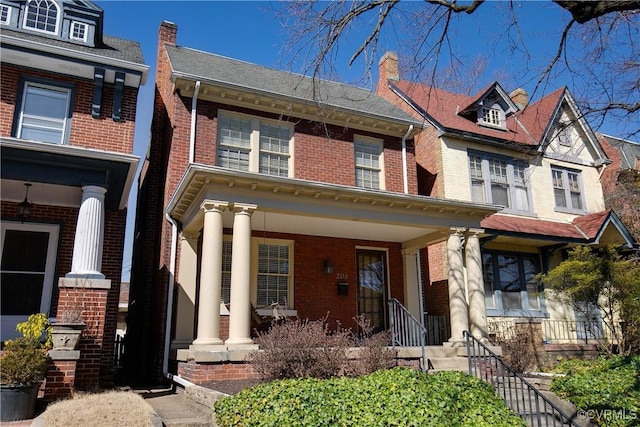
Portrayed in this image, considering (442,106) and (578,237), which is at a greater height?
(442,106)

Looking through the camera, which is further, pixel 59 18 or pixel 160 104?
pixel 160 104

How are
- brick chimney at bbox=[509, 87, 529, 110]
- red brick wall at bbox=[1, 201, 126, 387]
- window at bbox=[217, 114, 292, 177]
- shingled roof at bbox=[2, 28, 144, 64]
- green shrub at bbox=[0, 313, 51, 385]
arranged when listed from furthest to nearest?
1. brick chimney at bbox=[509, 87, 529, 110]
2. window at bbox=[217, 114, 292, 177]
3. shingled roof at bbox=[2, 28, 144, 64]
4. red brick wall at bbox=[1, 201, 126, 387]
5. green shrub at bbox=[0, 313, 51, 385]

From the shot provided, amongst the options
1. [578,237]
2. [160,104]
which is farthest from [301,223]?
[578,237]

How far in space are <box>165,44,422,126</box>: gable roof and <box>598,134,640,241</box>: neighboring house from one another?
25.7 feet

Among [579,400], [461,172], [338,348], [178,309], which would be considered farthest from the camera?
[461,172]

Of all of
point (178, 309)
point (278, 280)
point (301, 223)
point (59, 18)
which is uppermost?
point (59, 18)

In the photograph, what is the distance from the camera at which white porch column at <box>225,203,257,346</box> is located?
28.0 ft

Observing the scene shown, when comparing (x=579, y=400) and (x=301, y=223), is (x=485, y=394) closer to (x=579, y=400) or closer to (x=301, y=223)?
(x=579, y=400)

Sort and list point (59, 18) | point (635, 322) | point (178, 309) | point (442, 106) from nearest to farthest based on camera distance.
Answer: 1. point (178, 309)
2. point (59, 18)
3. point (635, 322)
4. point (442, 106)

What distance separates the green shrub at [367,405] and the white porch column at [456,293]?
4.51 m

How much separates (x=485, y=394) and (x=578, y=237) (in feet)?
35.2

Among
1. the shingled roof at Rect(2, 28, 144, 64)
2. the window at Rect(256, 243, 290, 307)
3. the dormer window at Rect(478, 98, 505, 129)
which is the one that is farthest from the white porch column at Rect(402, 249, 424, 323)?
the shingled roof at Rect(2, 28, 144, 64)

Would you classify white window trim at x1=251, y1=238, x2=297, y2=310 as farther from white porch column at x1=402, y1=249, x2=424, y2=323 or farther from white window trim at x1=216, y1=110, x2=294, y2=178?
white porch column at x1=402, y1=249, x2=424, y2=323

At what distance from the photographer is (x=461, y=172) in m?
14.9
